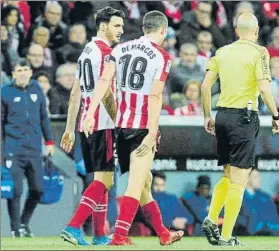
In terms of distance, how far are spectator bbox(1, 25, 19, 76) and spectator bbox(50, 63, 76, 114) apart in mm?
568

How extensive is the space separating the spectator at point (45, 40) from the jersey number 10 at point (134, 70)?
16.3ft

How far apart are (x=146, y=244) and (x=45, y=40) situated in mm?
4628

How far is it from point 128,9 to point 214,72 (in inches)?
221

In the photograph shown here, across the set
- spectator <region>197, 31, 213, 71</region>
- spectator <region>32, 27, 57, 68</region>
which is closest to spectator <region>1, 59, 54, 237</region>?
spectator <region>32, 27, 57, 68</region>

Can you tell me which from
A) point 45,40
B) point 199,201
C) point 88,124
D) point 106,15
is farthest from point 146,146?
point 45,40

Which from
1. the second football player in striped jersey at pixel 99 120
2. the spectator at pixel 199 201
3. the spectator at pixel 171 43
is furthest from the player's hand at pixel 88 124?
the spectator at pixel 171 43

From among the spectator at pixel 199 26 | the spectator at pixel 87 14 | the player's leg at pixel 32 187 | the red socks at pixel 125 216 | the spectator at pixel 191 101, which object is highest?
the spectator at pixel 87 14

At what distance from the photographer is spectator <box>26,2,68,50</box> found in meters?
15.8

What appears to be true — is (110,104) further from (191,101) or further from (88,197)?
(191,101)

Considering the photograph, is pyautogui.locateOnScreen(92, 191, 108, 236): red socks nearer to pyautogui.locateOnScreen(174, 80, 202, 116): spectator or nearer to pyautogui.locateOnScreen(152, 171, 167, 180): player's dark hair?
pyautogui.locateOnScreen(152, 171, 167, 180): player's dark hair

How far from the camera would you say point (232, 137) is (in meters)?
10.9

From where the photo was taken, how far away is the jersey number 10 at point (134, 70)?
34.6 ft

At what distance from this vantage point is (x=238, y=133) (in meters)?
10.8

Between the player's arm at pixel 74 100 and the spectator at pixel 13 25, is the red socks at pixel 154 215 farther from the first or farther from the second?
the spectator at pixel 13 25
